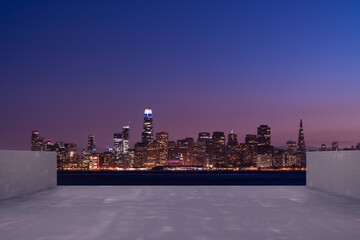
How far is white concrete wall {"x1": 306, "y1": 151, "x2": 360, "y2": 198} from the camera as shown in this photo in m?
11.5

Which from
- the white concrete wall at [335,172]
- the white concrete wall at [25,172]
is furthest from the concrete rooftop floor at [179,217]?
the white concrete wall at [335,172]

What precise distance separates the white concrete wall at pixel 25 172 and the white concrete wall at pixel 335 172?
964 centimetres

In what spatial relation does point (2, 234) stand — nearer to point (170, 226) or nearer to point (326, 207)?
point (170, 226)

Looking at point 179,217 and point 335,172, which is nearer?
point 179,217

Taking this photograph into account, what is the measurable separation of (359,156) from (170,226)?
23.0 feet

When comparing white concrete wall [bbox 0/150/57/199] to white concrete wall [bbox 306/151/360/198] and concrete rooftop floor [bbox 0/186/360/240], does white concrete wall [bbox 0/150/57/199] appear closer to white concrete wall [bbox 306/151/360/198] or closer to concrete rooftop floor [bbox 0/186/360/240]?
concrete rooftop floor [bbox 0/186/360/240]

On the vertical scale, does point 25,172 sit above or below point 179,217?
above

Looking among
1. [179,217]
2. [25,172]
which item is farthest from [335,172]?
[25,172]

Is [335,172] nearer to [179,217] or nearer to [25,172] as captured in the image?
[179,217]

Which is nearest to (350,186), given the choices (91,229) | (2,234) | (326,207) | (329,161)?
(329,161)

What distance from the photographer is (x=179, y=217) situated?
762 cm

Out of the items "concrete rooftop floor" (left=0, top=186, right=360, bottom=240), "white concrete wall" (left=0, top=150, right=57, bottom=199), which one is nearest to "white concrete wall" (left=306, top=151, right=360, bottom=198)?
"concrete rooftop floor" (left=0, top=186, right=360, bottom=240)

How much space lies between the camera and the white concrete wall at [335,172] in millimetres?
11500

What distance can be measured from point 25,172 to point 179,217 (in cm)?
703
